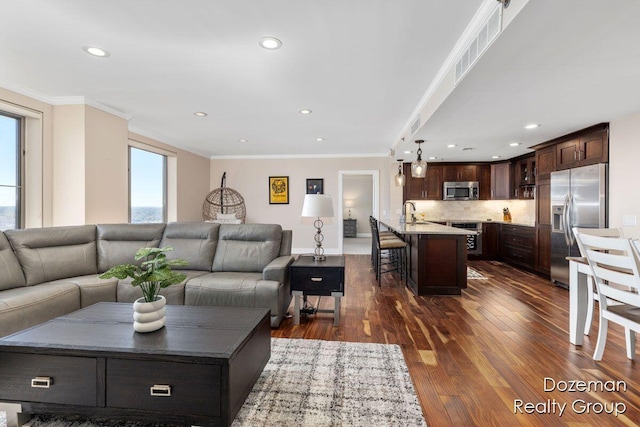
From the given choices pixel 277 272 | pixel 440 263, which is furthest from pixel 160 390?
pixel 440 263

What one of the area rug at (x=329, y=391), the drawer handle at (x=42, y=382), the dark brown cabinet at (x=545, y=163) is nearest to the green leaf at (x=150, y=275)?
the drawer handle at (x=42, y=382)

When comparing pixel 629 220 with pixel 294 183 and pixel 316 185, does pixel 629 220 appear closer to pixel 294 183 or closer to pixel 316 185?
pixel 316 185

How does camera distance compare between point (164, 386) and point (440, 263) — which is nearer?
point (164, 386)

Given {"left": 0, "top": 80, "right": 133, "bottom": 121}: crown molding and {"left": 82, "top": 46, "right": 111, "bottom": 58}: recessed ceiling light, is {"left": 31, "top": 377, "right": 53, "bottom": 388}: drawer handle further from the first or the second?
{"left": 0, "top": 80, "right": 133, "bottom": 121}: crown molding

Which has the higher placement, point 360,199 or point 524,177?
point 524,177

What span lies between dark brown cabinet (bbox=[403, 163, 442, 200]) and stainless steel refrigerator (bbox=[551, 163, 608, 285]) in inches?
100

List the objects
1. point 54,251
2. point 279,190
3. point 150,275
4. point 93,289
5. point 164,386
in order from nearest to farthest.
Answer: point 164,386
point 150,275
point 93,289
point 54,251
point 279,190

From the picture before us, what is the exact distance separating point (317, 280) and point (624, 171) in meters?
3.82

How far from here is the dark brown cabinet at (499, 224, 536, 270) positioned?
17.2 ft

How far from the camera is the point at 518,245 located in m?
5.66

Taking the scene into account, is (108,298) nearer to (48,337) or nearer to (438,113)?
(48,337)

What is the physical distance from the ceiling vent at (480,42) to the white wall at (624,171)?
2.62 meters

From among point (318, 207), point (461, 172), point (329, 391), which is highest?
point (461, 172)

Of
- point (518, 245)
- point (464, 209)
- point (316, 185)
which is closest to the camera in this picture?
point (518, 245)
